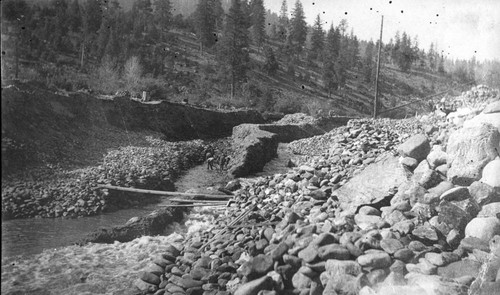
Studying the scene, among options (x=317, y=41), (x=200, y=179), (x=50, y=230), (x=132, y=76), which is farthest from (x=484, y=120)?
(x=317, y=41)

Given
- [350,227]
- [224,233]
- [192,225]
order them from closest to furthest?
[350,227] → [224,233] → [192,225]

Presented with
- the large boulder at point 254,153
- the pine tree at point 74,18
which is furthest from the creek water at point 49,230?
the pine tree at point 74,18

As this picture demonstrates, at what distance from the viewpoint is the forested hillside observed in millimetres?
31522

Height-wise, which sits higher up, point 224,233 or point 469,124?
point 469,124

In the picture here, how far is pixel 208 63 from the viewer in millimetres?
48062

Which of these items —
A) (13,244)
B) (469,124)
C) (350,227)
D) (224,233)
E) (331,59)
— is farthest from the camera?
(331,59)

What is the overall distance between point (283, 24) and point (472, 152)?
78.4 metres

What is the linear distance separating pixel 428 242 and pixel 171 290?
136 inches

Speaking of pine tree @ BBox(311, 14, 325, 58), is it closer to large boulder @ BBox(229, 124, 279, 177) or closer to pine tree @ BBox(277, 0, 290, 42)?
pine tree @ BBox(277, 0, 290, 42)

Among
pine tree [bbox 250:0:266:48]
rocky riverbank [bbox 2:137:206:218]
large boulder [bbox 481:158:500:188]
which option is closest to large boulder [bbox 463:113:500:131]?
large boulder [bbox 481:158:500:188]

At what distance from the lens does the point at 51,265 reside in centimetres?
711

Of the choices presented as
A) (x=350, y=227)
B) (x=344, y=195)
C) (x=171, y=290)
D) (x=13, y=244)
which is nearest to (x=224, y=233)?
(x=171, y=290)

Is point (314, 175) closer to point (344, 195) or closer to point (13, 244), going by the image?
point (344, 195)

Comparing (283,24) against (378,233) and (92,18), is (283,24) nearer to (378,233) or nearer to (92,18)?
(92,18)
